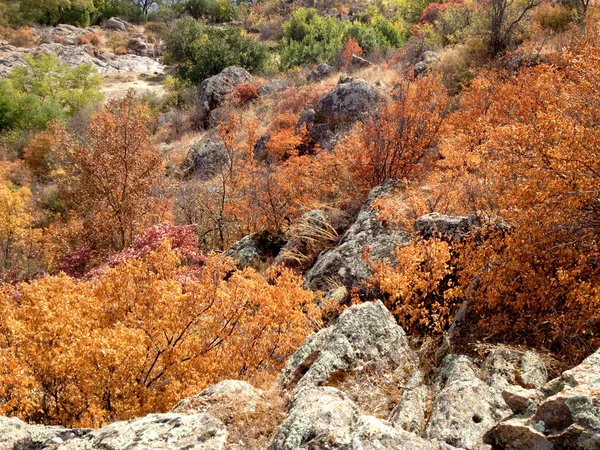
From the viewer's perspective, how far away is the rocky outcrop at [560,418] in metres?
2.90

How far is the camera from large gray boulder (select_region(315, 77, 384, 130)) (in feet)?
77.2

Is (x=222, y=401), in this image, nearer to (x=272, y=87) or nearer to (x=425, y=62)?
(x=425, y=62)

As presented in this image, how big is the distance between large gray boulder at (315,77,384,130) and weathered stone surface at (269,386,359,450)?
20937mm

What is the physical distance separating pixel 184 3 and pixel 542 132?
268ft

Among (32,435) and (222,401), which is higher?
(222,401)

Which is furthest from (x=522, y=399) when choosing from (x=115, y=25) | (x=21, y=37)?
(x=115, y=25)

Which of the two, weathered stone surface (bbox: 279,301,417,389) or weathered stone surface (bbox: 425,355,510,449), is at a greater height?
weathered stone surface (bbox: 425,355,510,449)

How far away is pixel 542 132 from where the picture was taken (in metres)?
6.64

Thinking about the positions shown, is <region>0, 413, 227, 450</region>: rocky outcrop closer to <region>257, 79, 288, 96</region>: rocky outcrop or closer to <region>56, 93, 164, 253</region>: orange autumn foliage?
<region>56, 93, 164, 253</region>: orange autumn foliage

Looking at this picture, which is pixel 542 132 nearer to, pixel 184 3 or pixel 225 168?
pixel 225 168

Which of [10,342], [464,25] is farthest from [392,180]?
[464,25]

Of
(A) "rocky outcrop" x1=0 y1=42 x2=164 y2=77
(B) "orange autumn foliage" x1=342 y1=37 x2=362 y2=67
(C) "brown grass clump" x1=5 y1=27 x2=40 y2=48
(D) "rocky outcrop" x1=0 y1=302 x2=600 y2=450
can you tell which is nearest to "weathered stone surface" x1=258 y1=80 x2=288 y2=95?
(B) "orange autumn foliage" x1=342 y1=37 x2=362 y2=67

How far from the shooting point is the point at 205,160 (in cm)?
2686

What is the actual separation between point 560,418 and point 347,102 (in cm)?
2286
